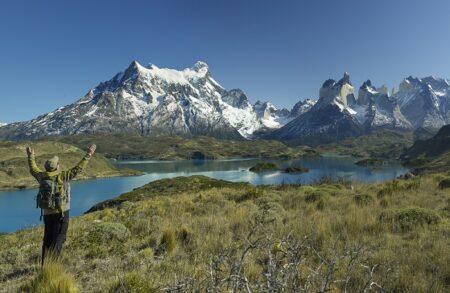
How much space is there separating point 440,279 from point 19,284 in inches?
305

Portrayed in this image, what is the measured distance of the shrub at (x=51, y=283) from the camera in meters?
5.52

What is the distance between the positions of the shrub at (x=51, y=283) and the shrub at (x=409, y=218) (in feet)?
27.0

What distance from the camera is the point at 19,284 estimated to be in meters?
6.88

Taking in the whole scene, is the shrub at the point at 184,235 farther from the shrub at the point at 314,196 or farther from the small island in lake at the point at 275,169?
the small island in lake at the point at 275,169

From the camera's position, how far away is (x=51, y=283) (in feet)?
18.4

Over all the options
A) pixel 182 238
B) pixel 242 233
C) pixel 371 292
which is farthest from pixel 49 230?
pixel 371 292

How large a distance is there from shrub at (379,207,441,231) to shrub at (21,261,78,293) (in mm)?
8221

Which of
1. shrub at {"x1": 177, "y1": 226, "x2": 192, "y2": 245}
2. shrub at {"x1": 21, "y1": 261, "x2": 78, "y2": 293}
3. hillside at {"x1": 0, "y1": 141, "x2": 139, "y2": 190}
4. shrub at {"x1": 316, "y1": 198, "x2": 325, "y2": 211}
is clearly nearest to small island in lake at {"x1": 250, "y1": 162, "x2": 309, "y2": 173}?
hillside at {"x1": 0, "y1": 141, "x2": 139, "y2": 190}

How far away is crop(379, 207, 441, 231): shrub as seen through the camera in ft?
32.0

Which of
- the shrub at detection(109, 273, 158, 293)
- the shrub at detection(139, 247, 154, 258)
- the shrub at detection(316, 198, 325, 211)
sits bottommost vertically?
the shrub at detection(139, 247, 154, 258)

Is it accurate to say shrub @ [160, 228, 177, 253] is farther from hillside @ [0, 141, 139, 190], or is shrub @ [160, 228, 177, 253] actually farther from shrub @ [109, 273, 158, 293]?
hillside @ [0, 141, 139, 190]

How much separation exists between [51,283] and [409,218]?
9.37m

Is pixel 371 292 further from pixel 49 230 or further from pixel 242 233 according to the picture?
pixel 49 230

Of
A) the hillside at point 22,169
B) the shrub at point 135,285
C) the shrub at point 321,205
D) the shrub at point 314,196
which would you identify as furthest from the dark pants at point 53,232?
the hillside at point 22,169
